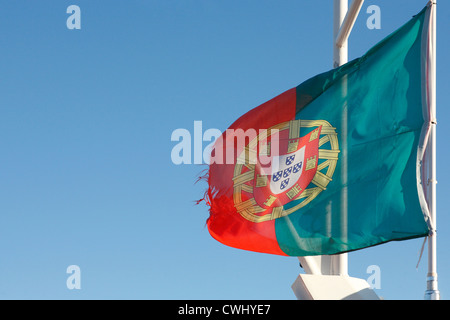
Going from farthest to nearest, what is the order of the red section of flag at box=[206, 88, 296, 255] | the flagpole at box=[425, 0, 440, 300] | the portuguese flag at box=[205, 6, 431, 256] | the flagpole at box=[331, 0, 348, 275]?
the red section of flag at box=[206, 88, 296, 255]
the flagpole at box=[331, 0, 348, 275]
the portuguese flag at box=[205, 6, 431, 256]
the flagpole at box=[425, 0, 440, 300]

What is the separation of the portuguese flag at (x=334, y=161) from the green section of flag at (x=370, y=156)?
13 mm

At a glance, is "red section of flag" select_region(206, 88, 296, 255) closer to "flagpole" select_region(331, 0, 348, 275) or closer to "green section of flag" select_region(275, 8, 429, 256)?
"green section of flag" select_region(275, 8, 429, 256)

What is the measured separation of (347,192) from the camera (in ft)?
34.0

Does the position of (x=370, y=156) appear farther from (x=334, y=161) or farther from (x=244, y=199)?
(x=244, y=199)

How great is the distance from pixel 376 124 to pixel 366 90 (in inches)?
21.7

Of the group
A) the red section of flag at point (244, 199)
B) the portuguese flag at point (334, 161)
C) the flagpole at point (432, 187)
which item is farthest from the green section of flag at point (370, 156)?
the red section of flag at point (244, 199)

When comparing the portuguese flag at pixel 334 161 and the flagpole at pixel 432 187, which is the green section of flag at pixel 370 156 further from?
the flagpole at pixel 432 187

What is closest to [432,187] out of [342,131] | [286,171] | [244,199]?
[342,131]

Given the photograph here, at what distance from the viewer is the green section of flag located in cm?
953

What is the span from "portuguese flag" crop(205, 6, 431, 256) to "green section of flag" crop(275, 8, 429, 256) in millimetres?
13

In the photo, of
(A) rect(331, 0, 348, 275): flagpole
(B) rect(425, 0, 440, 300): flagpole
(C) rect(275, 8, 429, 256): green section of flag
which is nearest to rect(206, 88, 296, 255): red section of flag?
(C) rect(275, 8, 429, 256): green section of flag

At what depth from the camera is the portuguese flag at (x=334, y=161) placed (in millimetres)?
9648

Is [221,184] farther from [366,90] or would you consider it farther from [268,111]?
[366,90]

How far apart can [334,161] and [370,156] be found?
583 millimetres
